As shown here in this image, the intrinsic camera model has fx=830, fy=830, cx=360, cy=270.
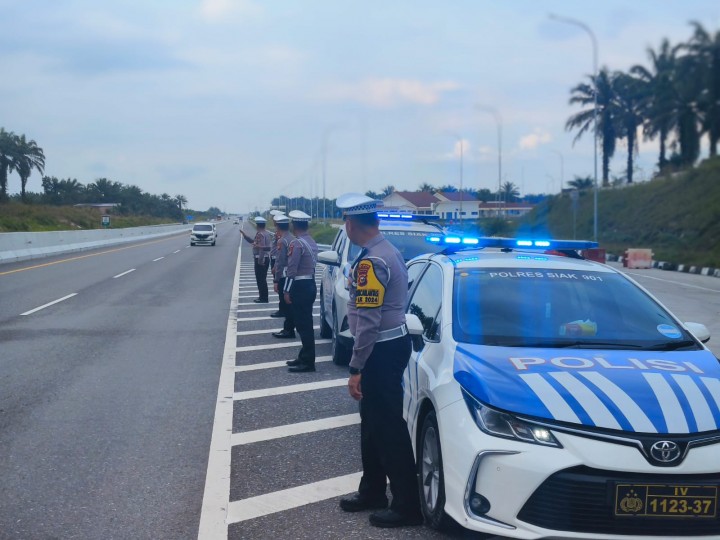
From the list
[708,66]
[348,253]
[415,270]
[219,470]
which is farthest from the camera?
[708,66]

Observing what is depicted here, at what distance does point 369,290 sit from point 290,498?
1.56m

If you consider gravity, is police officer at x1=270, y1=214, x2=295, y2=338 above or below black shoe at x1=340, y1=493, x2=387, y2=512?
above

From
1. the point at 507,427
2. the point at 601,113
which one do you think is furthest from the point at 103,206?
the point at 507,427

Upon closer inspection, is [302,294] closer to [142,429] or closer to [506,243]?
[142,429]

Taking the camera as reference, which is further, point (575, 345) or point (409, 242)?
point (409, 242)

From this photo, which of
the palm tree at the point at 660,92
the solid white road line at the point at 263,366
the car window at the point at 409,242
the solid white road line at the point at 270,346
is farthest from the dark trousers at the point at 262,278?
the palm tree at the point at 660,92

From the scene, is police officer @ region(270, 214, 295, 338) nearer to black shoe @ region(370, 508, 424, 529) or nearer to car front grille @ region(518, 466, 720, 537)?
black shoe @ region(370, 508, 424, 529)

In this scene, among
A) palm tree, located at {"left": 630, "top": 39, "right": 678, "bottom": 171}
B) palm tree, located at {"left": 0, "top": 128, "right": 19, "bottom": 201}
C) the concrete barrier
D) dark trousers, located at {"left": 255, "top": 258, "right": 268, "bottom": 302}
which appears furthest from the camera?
palm tree, located at {"left": 0, "top": 128, "right": 19, "bottom": 201}

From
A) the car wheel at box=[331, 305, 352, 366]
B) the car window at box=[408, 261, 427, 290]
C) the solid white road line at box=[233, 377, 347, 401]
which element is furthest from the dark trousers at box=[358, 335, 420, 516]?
the car wheel at box=[331, 305, 352, 366]

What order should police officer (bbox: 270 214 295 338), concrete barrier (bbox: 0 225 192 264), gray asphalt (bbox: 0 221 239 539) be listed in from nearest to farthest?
gray asphalt (bbox: 0 221 239 539) < police officer (bbox: 270 214 295 338) < concrete barrier (bbox: 0 225 192 264)

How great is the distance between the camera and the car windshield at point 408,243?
1082cm

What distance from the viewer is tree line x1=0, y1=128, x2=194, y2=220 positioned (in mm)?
82062

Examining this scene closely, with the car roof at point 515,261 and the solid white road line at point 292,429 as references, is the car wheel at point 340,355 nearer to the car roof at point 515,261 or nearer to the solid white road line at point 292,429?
the solid white road line at point 292,429

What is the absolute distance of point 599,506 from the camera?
3.86 meters
